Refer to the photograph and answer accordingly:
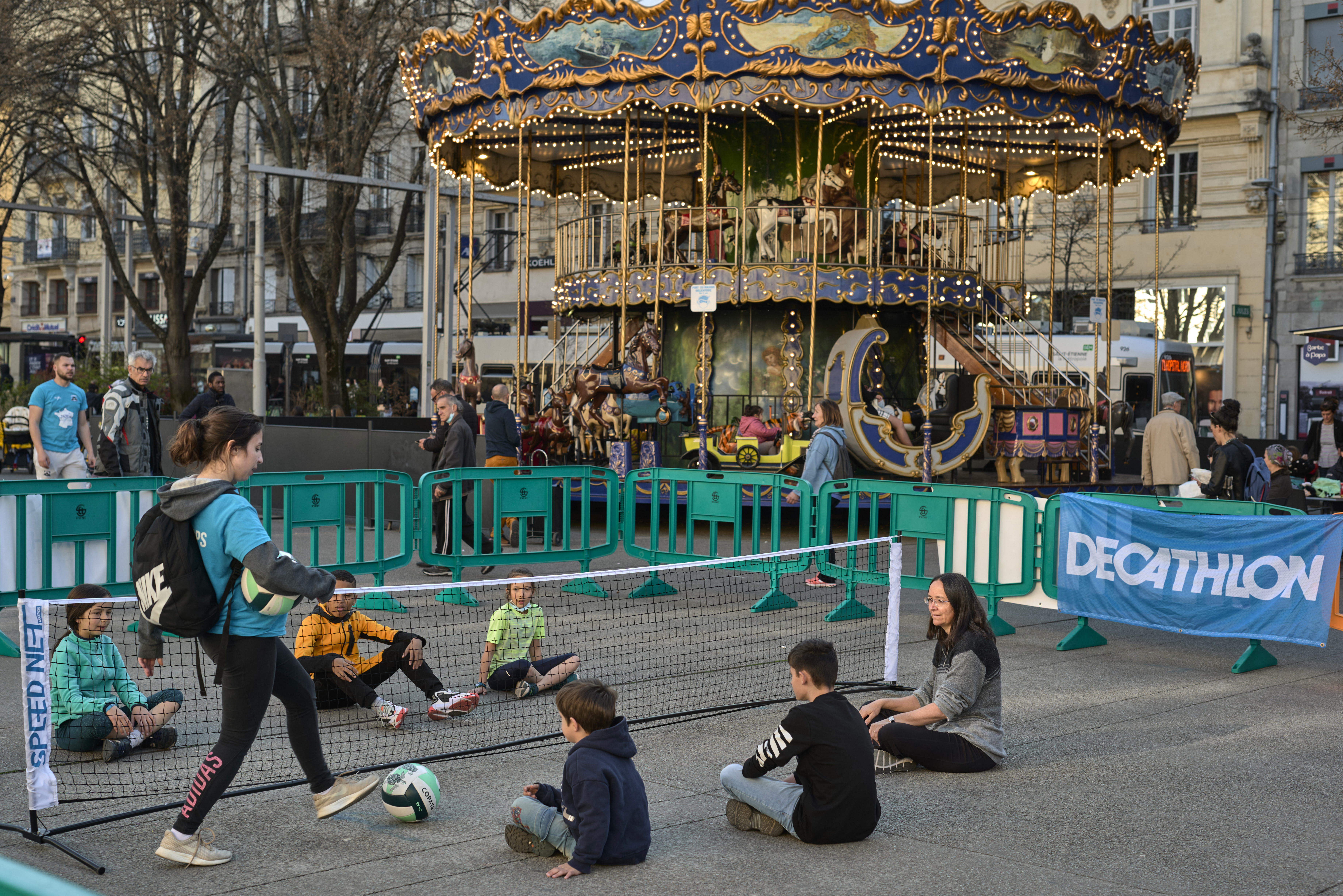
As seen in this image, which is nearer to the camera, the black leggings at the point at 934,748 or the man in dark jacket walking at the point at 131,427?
the black leggings at the point at 934,748

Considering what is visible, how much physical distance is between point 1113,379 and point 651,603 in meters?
21.9

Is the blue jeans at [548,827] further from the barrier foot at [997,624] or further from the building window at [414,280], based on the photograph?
the building window at [414,280]

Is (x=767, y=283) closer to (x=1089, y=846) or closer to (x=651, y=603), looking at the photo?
(x=651, y=603)

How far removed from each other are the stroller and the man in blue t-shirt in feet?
42.3

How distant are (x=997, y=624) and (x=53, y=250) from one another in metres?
65.9

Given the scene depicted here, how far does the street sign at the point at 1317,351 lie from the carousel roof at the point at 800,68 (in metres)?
14.3

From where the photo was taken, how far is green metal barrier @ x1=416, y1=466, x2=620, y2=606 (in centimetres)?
1123

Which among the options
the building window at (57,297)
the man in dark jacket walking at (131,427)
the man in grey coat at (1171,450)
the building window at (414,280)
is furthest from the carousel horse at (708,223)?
the building window at (57,297)

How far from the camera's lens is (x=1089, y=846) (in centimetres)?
561

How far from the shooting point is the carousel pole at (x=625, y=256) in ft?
59.6

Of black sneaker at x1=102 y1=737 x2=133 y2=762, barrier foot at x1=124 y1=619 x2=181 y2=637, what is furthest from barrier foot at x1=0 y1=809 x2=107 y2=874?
black sneaker at x1=102 y1=737 x2=133 y2=762

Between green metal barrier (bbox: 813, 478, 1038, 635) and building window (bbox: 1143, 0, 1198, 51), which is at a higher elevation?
building window (bbox: 1143, 0, 1198, 51)

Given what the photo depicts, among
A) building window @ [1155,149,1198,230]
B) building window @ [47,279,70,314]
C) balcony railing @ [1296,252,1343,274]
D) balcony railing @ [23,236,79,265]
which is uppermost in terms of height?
balcony railing @ [23,236,79,265]

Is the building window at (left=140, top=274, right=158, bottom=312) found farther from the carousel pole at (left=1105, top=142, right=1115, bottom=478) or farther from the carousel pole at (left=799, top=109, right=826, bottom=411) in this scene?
the carousel pole at (left=1105, top=142, right=1115, bottom=478)
